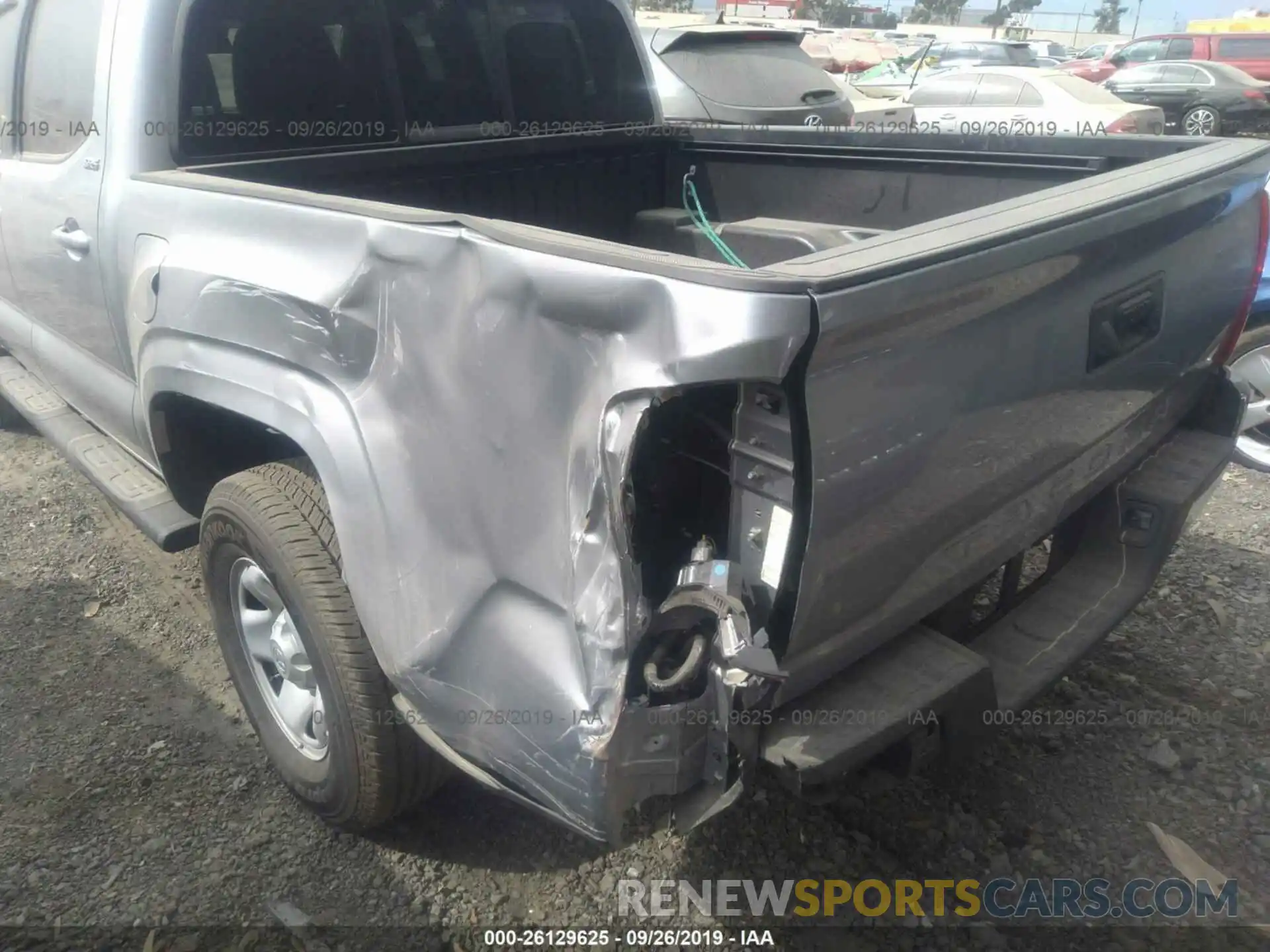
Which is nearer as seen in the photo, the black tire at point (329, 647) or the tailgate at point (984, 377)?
the tailgate at point (984, 377)

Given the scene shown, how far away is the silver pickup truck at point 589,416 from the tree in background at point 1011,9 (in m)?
59.2

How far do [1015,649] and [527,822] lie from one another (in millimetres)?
1267

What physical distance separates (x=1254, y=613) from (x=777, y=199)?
221 centimetres

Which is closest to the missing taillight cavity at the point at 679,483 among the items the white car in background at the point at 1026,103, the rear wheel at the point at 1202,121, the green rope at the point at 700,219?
the green rope at the point at 700,219

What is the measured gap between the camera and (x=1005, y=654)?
6.87ft

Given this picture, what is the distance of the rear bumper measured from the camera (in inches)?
64.0

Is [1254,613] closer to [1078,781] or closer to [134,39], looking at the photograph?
[1078,781]

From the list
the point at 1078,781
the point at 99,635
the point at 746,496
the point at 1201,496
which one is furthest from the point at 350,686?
the point at 1201,496

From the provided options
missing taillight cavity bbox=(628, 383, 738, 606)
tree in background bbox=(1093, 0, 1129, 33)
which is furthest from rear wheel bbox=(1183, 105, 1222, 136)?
tree in background bbox=(1093, 0, 1129, 33)

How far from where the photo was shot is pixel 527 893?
2277 millimetres

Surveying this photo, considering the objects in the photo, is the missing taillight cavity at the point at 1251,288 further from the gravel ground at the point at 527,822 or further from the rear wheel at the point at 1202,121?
the rear wheel at the point at 1202,121

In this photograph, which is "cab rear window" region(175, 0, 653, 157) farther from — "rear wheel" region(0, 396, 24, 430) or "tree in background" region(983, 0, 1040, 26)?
"tree in background" region(983, 0, 1040, 26)

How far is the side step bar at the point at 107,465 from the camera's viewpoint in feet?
9.20

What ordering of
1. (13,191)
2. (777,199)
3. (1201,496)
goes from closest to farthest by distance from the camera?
(1201,496) < (13,191) < (777,199)
